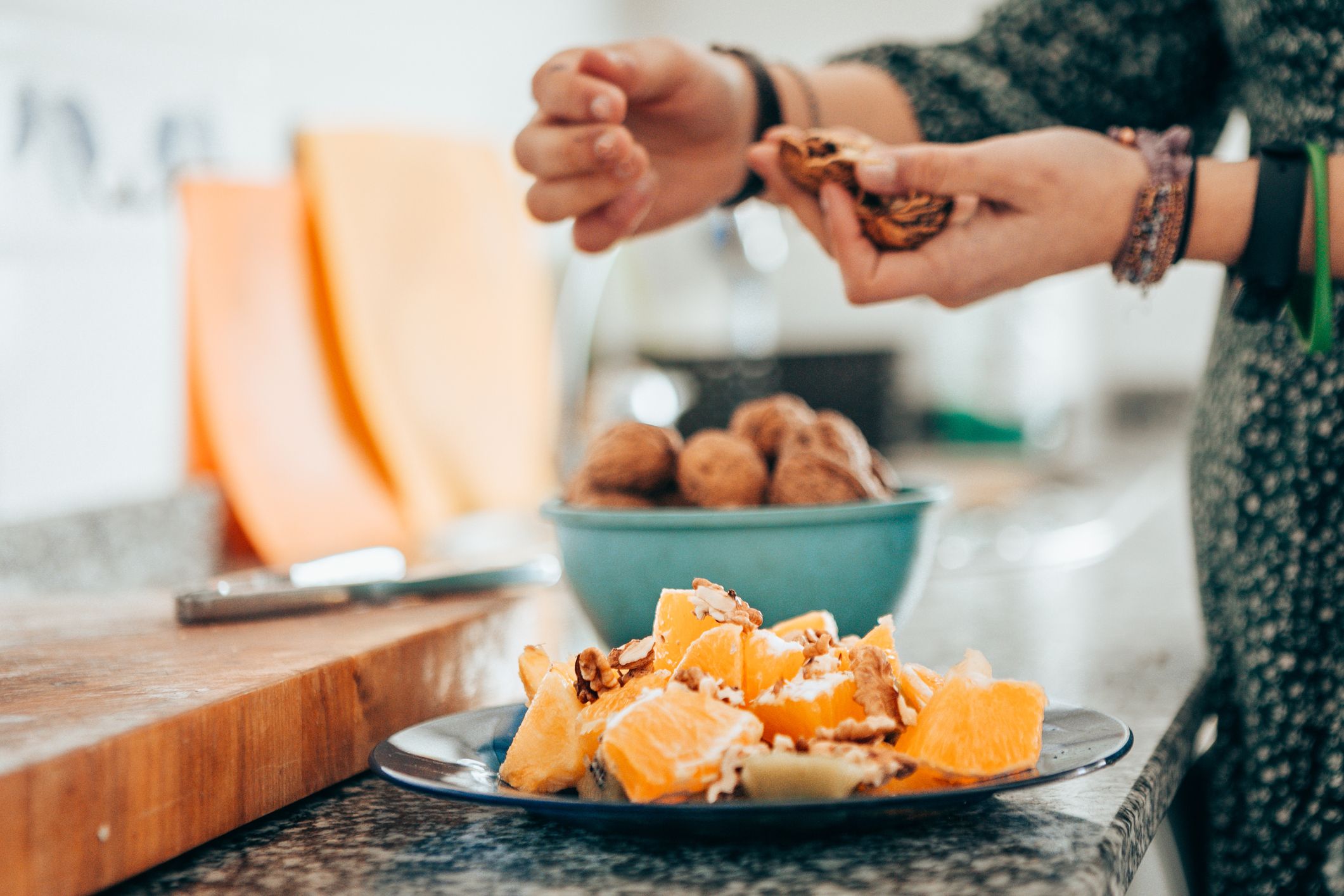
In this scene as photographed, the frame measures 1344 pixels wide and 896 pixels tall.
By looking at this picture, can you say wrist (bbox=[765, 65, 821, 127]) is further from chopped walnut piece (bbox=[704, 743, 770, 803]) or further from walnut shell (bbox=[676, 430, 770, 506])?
chopped walnut piece (bbox=[704, 743, 770, 803])

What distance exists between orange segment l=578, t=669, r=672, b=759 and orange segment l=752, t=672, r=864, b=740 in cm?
4

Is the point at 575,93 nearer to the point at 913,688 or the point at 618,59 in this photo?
the point at 618,59

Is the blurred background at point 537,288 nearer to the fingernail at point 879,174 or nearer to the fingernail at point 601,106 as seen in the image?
the fingernail at point 879,174

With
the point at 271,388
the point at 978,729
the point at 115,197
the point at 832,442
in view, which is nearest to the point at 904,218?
the point at 832,442

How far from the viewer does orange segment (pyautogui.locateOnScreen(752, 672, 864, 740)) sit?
46 cm

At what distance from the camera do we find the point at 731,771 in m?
0.44

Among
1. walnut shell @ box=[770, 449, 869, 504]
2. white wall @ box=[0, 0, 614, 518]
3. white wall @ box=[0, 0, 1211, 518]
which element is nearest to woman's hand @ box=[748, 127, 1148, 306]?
walnut shell @ box=[770, 449, 869, 504]

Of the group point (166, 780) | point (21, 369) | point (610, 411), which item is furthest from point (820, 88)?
point (610, 411)

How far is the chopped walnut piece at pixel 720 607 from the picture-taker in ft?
1.66

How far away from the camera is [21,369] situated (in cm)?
147

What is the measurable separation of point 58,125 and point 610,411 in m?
0.97

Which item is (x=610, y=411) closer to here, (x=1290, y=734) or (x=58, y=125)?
(x=58, y=125)

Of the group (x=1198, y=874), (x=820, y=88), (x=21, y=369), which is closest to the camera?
(x=1198, y=874)

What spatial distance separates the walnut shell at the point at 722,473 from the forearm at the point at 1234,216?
287mm
